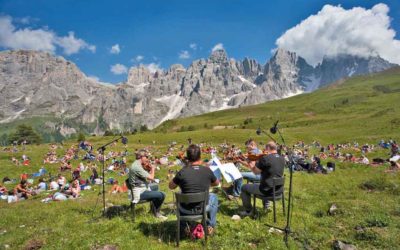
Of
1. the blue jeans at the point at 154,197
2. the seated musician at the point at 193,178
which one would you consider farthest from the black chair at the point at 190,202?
the blue jeans at the point at 154,197

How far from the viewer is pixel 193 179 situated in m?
10.3

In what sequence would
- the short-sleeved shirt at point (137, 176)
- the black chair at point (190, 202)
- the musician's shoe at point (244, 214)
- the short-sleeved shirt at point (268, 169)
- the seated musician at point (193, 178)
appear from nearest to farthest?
the black chair at point (190, 202), the seated musician at point (193, 178), the short-sleeved shirt at point (268, 169), the musician's shoe at point (244, 214), the short-sleeved shirt at point (137, 176)

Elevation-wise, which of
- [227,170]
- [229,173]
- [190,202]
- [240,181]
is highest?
[227,170]

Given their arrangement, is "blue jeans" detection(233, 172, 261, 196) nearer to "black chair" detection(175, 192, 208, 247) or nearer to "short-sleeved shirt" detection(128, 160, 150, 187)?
"short-sleeved shirt" detection(128, 160, 150, 187)

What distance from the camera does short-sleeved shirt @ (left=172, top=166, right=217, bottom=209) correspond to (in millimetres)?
10312

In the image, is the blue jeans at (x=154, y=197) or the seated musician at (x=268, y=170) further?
the blue jeans at (x=154, y=197)

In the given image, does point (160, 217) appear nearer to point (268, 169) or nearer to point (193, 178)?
point (193, 178)

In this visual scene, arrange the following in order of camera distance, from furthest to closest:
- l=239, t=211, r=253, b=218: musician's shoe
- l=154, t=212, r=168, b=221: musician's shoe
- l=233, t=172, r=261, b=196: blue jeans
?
1. l=233, t=172, r=261, b=196: blue jeans
2. l=239, t=211, r=253, b=218: musician's shoe
3. l=154, t=212, r=168, b=221: musician's shoe

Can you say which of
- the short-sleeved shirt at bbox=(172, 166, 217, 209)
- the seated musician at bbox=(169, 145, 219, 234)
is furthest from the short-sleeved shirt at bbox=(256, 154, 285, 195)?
the short-sleeved shirt at bbox=(172, 166, 217, 209)

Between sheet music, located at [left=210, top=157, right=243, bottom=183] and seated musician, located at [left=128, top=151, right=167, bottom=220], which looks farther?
sheet music, located at [left=210, top=157, right=243, bottom=183]

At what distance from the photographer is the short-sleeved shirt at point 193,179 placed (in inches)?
406

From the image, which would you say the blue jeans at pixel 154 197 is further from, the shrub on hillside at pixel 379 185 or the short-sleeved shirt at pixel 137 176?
the shrub on hillside at pixel 379 185

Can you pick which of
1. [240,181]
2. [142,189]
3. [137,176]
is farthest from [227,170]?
[137,176]

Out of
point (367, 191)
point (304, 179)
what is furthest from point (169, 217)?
point (304, 179)
